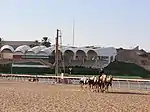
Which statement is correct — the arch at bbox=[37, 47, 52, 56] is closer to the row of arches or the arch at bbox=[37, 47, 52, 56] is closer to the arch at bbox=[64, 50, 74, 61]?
the row of arches

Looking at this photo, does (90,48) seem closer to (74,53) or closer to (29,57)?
(74,53)

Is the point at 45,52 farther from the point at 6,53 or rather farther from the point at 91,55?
the point at 6,53

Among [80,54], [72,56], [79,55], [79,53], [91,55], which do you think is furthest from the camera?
[79,53]

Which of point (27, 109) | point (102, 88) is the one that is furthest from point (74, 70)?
point (27, 109)

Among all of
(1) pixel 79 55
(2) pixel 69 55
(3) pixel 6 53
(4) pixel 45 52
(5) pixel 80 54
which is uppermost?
(3) pixel 6 53

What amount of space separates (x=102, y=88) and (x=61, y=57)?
219 feet

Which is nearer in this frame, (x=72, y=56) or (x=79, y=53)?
(x=72, y=56)

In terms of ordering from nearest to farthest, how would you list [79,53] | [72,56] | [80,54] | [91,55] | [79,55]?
[72,56], [79,55], [80,54], [91,55], [79,53]

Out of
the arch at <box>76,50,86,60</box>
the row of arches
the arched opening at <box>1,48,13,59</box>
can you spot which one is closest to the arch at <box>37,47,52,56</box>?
the row of arches

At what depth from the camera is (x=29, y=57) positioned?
101750 millimetres

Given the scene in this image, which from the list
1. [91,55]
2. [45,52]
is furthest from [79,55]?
[45,52]

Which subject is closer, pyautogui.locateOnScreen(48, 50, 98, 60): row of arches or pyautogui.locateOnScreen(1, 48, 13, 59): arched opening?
pyautogui.locateOnScreen(48, 50, 98, 60): row of arches

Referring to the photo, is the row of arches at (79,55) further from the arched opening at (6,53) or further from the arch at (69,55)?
the arched opening at (6,53)

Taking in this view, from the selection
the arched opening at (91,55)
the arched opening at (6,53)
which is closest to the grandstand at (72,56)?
the arched opening at (91,55)
